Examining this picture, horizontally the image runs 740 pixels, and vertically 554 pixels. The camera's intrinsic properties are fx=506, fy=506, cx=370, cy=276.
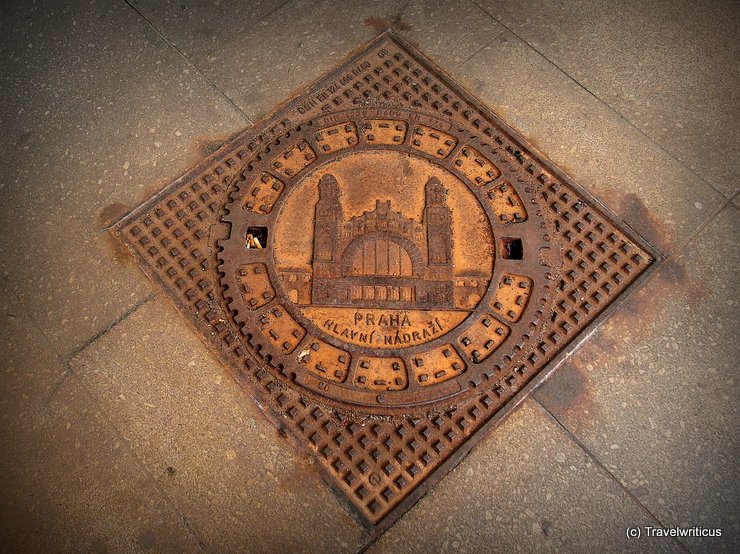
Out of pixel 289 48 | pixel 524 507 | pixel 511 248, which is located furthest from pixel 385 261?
pixel 289 48

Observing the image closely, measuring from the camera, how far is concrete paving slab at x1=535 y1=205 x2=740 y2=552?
260cm

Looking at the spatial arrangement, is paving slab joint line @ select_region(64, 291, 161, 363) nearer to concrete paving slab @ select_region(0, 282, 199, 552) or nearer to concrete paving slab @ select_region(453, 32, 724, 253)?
concrete paving slab @ select_region(0, 282, 199, 552)

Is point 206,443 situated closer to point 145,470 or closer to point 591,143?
point 145,470

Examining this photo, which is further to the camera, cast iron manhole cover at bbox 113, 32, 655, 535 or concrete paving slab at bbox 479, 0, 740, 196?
concrete paving slab at bbox 479, 0, 740, 196

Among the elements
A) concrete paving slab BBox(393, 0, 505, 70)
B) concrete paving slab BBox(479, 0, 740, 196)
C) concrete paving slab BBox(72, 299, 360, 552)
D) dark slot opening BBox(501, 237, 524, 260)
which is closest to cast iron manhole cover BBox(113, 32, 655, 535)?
dark slot opening BBox(501, 237, 524, 260)

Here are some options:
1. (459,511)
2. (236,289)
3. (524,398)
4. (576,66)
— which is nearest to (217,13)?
(236,289)

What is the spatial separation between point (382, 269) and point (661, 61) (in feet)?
9.15

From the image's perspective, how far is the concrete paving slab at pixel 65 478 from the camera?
2.46 meters

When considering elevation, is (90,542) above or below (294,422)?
above

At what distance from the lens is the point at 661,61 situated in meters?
3.82

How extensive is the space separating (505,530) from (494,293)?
4.08 feet

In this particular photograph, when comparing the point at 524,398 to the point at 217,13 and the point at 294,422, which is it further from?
the point at 217,13

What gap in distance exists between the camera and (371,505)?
2.54m

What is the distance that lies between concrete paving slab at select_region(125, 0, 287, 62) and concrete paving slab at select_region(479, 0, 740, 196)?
182 cm
